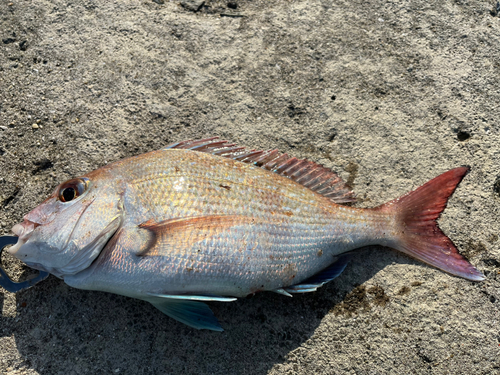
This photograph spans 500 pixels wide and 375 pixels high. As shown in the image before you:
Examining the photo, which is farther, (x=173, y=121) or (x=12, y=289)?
(x=173, y=121)

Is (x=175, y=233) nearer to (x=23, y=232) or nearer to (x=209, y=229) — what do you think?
(x=209, y=229)

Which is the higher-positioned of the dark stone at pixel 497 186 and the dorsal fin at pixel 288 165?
the dorsal fin at pixel 288 165

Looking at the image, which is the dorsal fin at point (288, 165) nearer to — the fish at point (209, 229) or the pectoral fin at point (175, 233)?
the fish at point (209, 229)

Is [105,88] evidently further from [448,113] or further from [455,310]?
[455,310]

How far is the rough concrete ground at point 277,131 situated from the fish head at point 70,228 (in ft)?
1.62

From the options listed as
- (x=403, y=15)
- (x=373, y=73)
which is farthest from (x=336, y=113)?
(x=403, y=15)

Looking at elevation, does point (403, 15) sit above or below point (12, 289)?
above

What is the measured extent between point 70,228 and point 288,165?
1401 millimetres

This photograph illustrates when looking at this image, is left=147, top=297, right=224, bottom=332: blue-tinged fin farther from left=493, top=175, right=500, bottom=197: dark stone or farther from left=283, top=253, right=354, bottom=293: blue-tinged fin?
left=493, top=175, right=500, bottom=197: dark stone

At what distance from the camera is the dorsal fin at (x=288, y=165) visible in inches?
91.7

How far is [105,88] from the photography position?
2689 millimetres

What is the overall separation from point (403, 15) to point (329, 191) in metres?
1.62

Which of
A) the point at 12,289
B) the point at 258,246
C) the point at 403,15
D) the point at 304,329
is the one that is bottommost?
the point at 304,329

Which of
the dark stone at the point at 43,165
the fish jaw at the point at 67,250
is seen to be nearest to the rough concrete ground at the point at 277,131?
the dark stone at the point at 43,165
